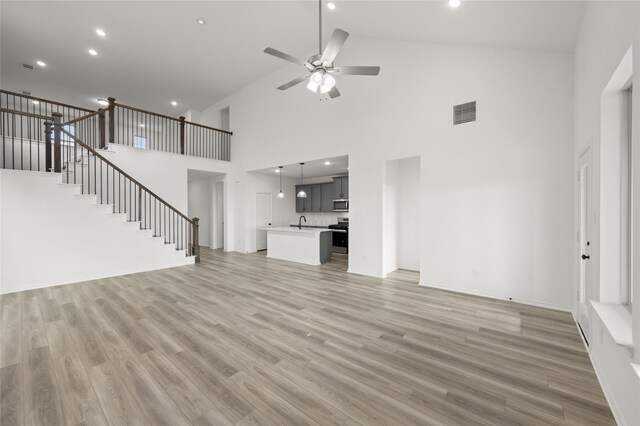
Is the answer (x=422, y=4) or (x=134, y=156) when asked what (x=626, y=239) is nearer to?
(x=422, y=4)

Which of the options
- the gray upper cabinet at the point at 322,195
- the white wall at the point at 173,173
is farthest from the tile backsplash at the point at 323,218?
the white wall at the point at 173,173

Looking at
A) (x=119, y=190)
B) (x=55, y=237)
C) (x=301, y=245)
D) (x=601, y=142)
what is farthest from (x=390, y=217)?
(x=55, y=237)

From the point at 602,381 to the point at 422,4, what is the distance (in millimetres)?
4527

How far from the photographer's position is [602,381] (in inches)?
78.6

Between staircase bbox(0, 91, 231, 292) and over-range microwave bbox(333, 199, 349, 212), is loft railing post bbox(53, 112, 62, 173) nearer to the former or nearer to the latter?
staircase bbox(0, 91, 231, 292)

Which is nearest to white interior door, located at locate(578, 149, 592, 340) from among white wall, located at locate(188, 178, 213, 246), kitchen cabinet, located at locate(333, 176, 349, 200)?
kitchen cabinet, located at locate(333, 176, 349, 200)

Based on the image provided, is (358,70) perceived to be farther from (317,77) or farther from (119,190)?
(119,190)

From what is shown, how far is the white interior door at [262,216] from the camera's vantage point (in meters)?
8.76

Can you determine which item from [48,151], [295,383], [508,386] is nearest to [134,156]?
[48,151]

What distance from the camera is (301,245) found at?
692cm

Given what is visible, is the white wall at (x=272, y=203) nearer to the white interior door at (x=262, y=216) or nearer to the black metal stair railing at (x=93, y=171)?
the white interior door at (x=262, y=216)

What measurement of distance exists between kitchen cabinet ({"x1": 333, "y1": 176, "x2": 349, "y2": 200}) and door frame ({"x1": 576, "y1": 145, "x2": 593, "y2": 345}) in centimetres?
589

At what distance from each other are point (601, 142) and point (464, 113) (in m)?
2.35

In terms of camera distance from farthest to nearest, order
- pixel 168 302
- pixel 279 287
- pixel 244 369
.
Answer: pixel 279 287, pixel 168 302, pixel 244 369
